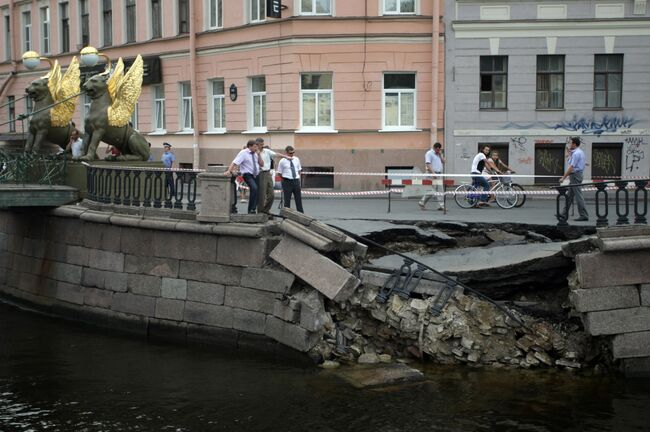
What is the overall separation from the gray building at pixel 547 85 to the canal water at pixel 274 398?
13.3m

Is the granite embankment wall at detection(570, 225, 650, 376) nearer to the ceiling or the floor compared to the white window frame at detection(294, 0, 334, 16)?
nearer to the floor

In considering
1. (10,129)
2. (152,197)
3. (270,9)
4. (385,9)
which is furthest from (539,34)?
(10,129)

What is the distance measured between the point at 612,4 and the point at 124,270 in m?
15.1

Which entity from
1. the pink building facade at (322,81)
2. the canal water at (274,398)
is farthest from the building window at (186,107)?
the canal water at (274,398)

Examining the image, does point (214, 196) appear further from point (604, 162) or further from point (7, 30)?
point (7, 30)

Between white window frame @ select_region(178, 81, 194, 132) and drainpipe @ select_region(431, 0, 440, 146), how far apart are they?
8.35m

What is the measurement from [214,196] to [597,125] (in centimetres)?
1392

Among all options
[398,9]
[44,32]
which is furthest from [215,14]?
[44,32]

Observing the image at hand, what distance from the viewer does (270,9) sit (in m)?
24.7

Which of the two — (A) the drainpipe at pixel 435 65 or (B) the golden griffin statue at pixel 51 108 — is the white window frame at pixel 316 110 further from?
(B) the golden griffin statue at pixel 51 108

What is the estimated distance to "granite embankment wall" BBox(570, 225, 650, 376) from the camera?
1152 cm

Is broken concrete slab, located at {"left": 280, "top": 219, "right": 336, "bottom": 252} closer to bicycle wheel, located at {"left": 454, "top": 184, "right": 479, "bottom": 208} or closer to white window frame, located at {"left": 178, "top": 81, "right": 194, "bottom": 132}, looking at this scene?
bicycle wheel, located at {"left": 454, "top": 184, "right": 479, "bottom": 208}

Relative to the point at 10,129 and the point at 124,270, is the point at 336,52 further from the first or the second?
the point at 10,129

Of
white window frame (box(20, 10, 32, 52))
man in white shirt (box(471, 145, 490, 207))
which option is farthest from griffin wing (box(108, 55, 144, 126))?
white window frame (box(20, 10, 32, 52))
